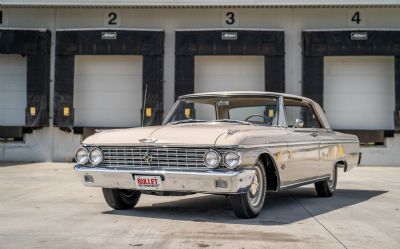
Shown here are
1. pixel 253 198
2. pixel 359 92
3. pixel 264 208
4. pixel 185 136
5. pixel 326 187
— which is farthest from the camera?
pixel 359 92

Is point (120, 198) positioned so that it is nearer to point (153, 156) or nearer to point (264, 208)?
point (153, 156)

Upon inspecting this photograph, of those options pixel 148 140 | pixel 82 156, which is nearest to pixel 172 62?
pixel 82 156

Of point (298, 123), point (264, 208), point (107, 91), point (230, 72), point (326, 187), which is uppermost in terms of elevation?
point (230, 72)

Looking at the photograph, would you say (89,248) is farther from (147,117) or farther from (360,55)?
(360,55)

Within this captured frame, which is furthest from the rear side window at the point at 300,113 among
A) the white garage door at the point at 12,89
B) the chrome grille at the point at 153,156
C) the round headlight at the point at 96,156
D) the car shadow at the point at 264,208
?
the white garage door at the point at 12,89

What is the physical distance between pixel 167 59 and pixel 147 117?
2.10 metres

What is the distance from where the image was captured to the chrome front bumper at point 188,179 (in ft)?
17.9

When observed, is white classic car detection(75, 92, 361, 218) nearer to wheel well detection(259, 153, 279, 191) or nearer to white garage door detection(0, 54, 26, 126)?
wheel well detection(259, 153, 279, 191)

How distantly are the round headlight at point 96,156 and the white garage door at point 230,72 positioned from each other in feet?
38.6

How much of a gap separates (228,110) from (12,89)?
12856 millimetres

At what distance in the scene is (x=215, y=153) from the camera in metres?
5.55

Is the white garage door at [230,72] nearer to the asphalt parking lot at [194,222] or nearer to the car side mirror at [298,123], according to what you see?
the asphalt parking lot at [194,222]

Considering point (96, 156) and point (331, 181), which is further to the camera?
point (331, 181)

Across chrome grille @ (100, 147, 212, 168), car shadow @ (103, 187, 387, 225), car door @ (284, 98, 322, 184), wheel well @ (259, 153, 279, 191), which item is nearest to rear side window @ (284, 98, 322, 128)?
car door @ (284, 98, 322, 184)
